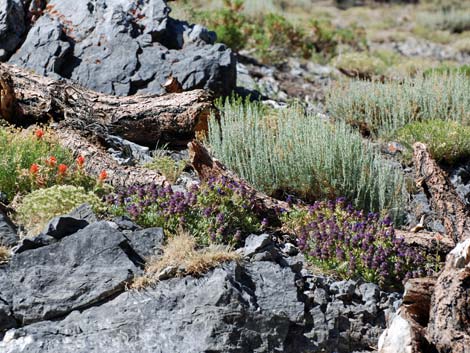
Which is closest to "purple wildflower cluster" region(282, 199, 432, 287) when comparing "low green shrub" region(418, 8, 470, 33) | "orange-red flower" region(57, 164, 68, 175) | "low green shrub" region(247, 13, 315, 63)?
"orange-red flower" region(57, 164, 68, 175)

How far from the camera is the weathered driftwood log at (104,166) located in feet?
20.0

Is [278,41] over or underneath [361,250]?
over

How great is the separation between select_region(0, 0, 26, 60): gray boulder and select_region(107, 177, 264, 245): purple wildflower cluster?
4.56m

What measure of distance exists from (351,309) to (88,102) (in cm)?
400

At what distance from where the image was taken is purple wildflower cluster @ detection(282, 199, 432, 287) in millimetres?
5051

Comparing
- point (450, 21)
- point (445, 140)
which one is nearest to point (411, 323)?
point (445, 140)

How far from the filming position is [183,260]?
4.64m

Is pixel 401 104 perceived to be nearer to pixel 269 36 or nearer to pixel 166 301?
pixel 166 301

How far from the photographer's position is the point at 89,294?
445 cm

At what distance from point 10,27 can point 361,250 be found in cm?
635

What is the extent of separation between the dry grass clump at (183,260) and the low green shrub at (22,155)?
5.81 feet

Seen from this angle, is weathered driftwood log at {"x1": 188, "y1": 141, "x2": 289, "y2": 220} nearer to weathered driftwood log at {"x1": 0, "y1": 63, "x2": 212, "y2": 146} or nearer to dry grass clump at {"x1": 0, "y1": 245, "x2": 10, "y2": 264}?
weathered driftwood log at {"x1": 0, "y1": 63, "x2": 212, "y2": 146}

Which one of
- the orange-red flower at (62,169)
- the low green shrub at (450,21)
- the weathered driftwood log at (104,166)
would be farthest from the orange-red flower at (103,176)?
the low green shrub at (450,21)

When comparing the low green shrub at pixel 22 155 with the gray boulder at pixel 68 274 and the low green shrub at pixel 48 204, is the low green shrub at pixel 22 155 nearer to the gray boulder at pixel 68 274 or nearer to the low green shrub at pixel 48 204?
the low green shrub at pixel 48 204
